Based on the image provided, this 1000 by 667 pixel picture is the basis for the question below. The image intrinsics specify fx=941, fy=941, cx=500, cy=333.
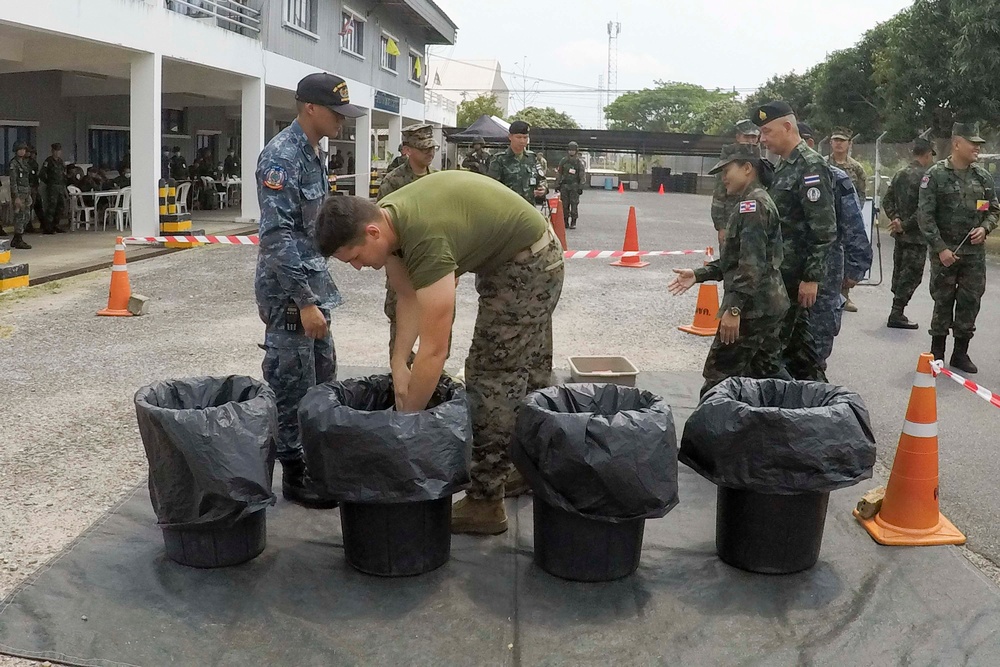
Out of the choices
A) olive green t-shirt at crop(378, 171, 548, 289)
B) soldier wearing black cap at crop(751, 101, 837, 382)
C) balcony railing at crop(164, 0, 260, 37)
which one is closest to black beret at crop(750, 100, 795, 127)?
soldier wearing black cap at crop(751, 101, 837, 382)

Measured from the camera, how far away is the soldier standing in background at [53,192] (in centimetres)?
1534

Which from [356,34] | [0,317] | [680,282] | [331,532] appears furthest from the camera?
[356,34]

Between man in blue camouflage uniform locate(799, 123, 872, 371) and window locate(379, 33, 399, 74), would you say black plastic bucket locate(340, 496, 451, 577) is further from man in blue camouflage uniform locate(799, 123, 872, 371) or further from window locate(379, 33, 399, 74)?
window locate(379, 33, 399, 74)

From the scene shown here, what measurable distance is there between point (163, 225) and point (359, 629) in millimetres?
13152

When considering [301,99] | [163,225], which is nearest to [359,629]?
[301,99]

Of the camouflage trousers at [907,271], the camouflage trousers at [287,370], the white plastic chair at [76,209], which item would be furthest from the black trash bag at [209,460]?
the white plastic chair at [76,209]

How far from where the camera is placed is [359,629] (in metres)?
Answer: 3.14

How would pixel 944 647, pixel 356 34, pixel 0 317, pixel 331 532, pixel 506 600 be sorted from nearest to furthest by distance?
pixel 944 647 < pixel 506 600 < pixel 331 532 < pixel 0 317 < pixel 356 34

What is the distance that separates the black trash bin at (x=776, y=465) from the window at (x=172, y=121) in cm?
2203

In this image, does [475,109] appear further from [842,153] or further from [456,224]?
[456,224]

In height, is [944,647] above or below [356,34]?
below

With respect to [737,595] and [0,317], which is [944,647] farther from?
[0,317]

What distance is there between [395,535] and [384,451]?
40 centimetres

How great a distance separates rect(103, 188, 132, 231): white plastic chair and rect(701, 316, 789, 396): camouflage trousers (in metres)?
14.0
